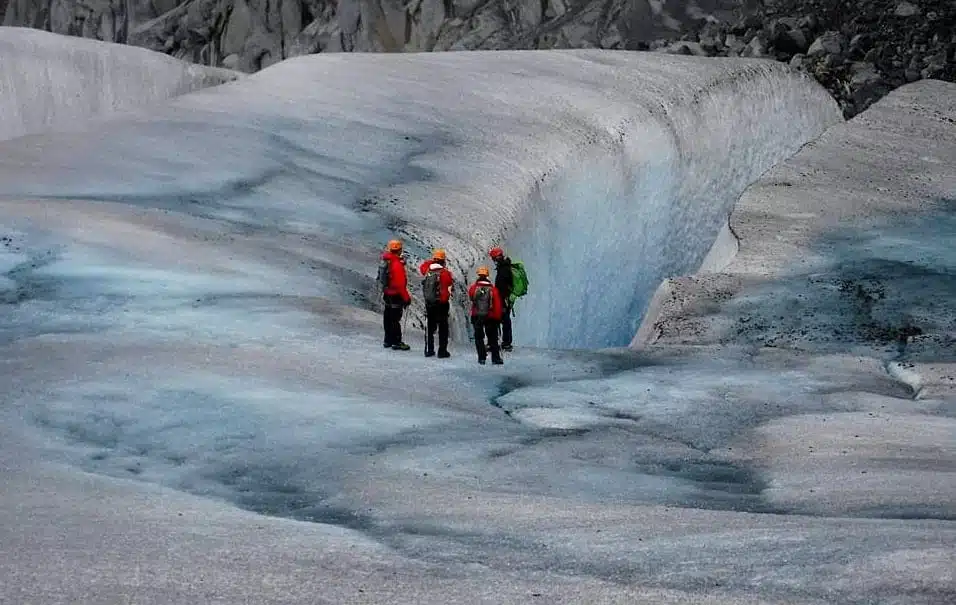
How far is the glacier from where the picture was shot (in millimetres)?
5414

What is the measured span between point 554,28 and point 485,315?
37.9 m

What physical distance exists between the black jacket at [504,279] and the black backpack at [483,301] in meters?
1.04

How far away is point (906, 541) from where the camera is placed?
17.5 feet

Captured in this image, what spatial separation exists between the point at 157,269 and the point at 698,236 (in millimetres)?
12431

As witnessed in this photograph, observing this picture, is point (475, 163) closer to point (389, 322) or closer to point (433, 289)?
point (433, 289)

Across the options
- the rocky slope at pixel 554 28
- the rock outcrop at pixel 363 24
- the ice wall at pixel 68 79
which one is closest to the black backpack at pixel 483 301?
the ice wall at pixel 68 79

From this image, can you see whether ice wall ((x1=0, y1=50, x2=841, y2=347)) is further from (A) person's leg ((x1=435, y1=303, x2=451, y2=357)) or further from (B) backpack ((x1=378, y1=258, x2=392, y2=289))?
(A) person's leg ((x1=435, y1=303, x2=451, y2=357))

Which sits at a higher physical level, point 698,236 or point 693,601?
point 693,601

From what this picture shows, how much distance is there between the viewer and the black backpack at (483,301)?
10.8 meters

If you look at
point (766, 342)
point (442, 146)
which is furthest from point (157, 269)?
point (442, 146)

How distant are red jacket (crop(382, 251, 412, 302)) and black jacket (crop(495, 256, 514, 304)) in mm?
1284

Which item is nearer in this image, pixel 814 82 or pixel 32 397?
pixel 32 397

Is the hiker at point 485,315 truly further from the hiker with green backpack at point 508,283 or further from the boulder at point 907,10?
the boulder at point 907,10

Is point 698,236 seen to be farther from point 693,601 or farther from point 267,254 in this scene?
point 693,601
